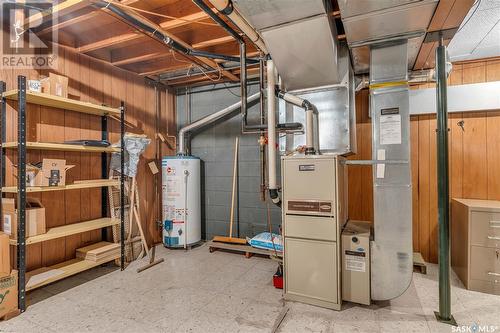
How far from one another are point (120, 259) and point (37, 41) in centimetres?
258

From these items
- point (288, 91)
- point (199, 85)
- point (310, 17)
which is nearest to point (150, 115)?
point (199, 85)

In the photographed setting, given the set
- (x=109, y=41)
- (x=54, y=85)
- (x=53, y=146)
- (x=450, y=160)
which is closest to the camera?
(x=53, y=146)

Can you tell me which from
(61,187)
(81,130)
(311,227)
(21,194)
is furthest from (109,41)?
(311,227)

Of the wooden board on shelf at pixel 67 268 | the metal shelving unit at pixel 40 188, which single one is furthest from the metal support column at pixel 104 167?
the wooden board on shelf at pixel 67 268

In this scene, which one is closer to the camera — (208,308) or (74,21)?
(208,308)

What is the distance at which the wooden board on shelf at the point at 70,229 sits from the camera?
2.41 meters

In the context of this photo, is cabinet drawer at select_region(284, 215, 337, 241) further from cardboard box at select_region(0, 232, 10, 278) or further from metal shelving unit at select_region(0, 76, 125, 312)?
cardboard box at select_region(0, 232, 10, 278)

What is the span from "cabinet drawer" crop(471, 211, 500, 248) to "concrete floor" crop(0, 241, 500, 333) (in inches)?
19.5

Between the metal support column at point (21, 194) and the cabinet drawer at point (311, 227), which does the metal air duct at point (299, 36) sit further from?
the metal support column at point (21, 194)

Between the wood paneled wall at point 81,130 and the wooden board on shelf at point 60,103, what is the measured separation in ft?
0.36

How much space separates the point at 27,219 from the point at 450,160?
4.50 metres

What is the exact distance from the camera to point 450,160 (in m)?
3.23

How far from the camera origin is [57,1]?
2.25 meters

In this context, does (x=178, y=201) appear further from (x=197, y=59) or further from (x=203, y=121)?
(x=197, y=59)
